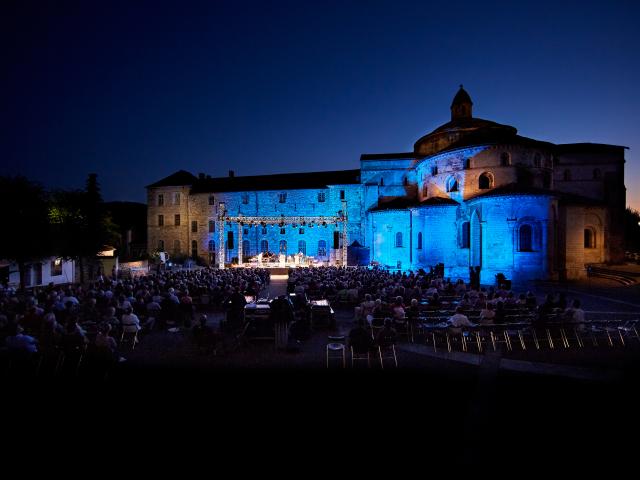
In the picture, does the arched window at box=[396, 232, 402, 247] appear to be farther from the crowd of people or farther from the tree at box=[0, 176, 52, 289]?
the tree at box=[0, 176, 52, 289]

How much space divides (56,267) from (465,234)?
3389 cm

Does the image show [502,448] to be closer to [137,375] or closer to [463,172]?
[137,375]

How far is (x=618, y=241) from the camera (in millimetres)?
32594

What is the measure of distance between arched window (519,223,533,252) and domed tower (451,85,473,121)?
18.8m

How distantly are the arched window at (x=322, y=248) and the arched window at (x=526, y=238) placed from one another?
22.3 metres

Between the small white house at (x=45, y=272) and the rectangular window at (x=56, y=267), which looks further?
the rectangular window at (x=56, y=267)

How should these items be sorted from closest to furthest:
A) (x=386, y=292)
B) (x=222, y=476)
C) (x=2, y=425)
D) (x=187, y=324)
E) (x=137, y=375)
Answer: (x=222, y=476) < (x=2, y=425) < (x=137, y=375) < (x=187, y=324) < (x=386, y=292)

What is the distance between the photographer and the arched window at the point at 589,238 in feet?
97.2

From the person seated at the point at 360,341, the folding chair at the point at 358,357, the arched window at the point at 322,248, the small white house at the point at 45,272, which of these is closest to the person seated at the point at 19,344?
the person seated at the point at 360,341

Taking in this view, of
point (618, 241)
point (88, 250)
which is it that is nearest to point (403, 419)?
point (88, 250)

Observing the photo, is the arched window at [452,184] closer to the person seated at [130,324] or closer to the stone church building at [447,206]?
the stone church building at [447,206]

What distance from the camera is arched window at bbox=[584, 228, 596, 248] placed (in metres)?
29.6

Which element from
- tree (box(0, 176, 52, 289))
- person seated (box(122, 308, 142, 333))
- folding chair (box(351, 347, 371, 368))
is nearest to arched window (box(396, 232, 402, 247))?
folding chair (box(351, 347, 371, 368))

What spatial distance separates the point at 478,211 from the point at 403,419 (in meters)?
24.5
